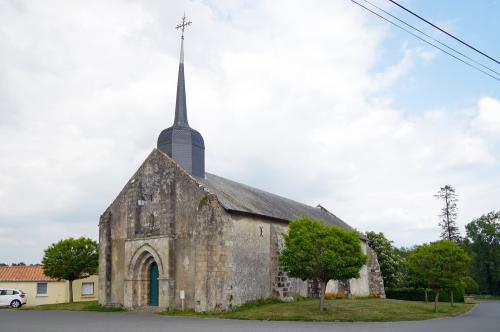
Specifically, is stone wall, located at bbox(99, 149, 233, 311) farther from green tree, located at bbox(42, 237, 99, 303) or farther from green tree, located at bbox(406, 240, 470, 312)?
green tree, located at bbox(406, 240, 470, 312)

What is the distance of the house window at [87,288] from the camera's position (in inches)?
1796

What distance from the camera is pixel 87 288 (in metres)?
45.8

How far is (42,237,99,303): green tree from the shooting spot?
120ft

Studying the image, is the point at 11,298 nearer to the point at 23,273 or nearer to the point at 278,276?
the point at 23,273

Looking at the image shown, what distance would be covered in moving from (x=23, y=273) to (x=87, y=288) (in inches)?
235

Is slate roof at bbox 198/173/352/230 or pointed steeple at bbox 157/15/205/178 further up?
pointed steeple at bbox 157/15/205/178

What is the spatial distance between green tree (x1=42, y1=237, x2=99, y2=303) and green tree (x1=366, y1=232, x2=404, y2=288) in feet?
102

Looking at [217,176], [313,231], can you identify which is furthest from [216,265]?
[217,176]

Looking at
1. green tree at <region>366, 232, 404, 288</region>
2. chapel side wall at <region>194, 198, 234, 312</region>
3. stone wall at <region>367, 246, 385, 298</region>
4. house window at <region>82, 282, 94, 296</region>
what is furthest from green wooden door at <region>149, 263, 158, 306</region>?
green tree at <region>366, 232, 404, 288</region>

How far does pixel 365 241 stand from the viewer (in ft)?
152

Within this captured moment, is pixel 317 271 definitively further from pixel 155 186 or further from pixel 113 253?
pixel 113 253

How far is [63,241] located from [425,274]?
86.7 feet

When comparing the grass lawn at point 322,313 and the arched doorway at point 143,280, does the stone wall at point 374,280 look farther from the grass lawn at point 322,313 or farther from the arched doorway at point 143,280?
the arched doorway at point 143,280

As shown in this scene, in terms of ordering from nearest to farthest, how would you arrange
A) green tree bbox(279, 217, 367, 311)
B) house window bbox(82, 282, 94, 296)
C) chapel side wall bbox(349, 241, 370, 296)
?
green tree bbox(279, 217, 367, 311)
chapel side wall bbox(349, 241, 370, 296)
house window bbox(82, 282, 94, 296)
